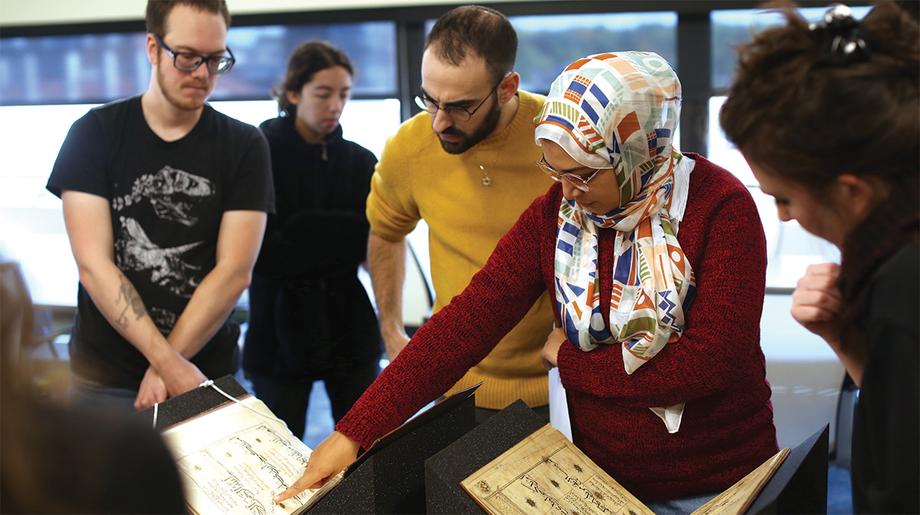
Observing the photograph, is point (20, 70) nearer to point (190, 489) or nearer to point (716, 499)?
point (190, 489)

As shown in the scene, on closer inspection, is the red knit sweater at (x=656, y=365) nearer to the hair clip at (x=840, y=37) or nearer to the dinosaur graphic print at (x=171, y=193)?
the hair clip at (x=840, y=37)

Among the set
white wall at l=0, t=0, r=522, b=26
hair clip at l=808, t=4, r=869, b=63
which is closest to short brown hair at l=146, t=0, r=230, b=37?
hair clip at l=808, t=4, r=869, b=63

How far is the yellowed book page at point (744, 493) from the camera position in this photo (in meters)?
1.10

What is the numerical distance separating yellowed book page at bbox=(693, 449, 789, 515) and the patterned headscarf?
209 millimetres

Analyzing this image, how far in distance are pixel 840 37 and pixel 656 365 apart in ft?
1.71

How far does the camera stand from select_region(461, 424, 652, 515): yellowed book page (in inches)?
43.7

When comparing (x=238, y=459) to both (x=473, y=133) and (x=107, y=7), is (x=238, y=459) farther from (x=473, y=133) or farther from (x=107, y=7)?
(x=107, y=7)

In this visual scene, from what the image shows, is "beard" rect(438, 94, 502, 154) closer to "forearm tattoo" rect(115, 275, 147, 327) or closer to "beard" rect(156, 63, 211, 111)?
"beard" rect(156, 63, 211, 111)

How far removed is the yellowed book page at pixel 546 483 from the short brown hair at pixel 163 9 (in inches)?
48.0

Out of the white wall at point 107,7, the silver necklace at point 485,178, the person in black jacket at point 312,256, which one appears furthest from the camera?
the white wall at point 107,7

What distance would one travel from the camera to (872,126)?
89 centimetres

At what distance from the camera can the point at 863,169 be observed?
0.91m

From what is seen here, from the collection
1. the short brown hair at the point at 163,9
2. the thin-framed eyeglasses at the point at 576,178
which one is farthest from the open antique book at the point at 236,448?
the short brown hair at the point at 163,9

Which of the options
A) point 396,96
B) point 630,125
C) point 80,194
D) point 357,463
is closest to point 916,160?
point 630,125
